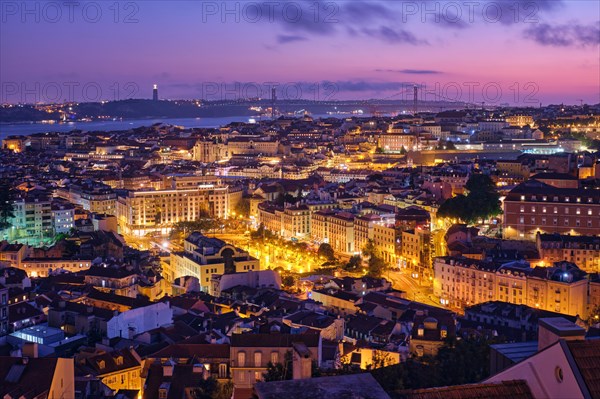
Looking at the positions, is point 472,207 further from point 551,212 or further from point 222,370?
point 222,370

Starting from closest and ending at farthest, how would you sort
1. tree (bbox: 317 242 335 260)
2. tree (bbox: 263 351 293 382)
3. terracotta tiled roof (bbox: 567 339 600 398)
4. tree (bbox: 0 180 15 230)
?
1. terracotta tiled roof (bbox: 567 339 600 398)
2. tree (bbox: 263 351 293 382)
3. tree (bbox: 317 242 335 260)
4. tree (bbox: 0 180 15 230)

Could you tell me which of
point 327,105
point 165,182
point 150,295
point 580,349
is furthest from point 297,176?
point 327,105

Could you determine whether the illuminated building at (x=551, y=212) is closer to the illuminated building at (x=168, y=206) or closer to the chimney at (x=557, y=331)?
the illuminated building at (x=168, y=206)

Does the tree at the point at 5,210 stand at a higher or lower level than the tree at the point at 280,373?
lower

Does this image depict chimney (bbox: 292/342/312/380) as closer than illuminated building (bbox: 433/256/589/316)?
Yes

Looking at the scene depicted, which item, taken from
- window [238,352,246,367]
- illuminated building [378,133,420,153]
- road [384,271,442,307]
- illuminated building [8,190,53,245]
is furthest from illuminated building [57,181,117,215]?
window [238,352,246,367]

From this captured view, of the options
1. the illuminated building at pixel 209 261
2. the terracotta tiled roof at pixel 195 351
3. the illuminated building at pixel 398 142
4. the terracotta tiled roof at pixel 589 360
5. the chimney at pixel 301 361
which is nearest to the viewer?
the terracotta tiled roof at pixel 589 360

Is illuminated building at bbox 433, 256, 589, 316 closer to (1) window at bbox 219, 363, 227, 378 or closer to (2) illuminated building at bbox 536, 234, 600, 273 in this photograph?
(2) illuminated building at bbox 536, 234, 600, 273

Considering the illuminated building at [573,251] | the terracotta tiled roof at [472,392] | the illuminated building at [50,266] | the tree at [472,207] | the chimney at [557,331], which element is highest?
the chimney at [557,331]

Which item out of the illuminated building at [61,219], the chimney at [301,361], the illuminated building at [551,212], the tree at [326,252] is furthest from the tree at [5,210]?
the chimney at [301,361]
